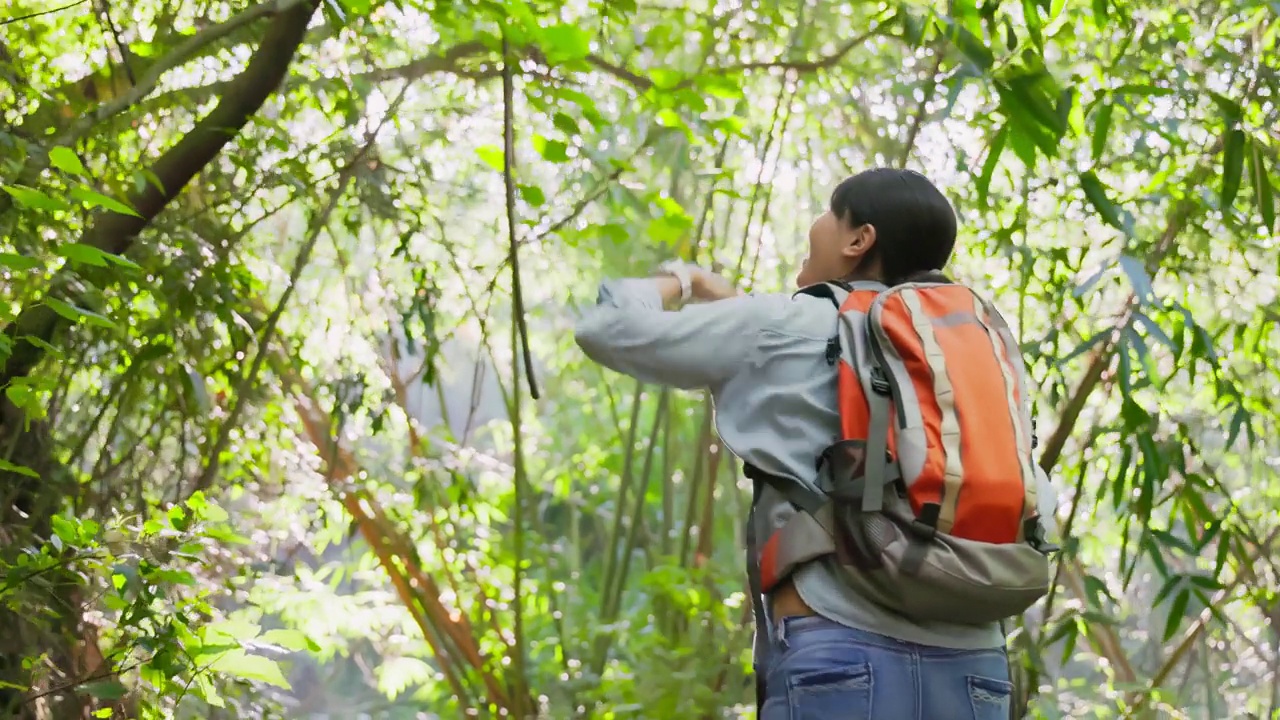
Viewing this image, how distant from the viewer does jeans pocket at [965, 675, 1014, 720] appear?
0.99 meters

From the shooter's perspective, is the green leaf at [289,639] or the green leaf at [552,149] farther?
the green leaf at [552,149]

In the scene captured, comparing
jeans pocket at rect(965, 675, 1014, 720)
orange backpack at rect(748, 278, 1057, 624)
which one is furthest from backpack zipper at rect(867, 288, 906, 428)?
jeans pocket at rect(965, 675, 1014, 720)

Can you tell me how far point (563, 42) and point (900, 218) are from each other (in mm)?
452

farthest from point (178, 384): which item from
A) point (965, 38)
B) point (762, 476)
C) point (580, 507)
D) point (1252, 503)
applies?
point (1252, 503)

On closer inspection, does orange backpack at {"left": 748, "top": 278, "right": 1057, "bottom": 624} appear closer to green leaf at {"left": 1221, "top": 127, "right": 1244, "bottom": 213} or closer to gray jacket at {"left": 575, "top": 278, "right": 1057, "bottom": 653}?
gray jacket at {"left": 575, "top": 278, "right": 1057, "bottom": 653}

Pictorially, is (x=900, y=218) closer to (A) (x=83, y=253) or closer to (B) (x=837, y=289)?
(B) (x=837, y=289)

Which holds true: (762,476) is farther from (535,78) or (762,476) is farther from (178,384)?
(178,384)

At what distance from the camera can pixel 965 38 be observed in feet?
3.92

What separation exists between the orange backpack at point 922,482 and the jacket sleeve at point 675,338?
0.08 m

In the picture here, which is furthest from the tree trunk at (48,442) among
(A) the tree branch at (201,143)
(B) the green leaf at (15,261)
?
(B) the green leaf at (15,261)

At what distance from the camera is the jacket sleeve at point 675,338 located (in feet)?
3.28

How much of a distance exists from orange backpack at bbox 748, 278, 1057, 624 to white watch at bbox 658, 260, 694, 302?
17 cm

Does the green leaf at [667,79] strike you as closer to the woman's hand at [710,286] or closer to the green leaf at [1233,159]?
the woman's hand at [710,286]

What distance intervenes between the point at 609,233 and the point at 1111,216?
656 millimetres
